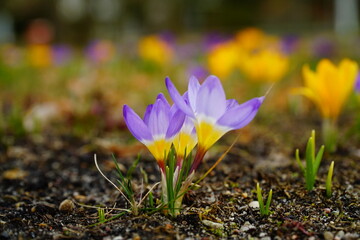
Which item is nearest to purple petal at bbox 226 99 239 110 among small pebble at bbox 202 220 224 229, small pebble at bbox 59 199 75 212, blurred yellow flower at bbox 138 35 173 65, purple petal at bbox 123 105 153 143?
purple petal at bbox 123 105 153 143

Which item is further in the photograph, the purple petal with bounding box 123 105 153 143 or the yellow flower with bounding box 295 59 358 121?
the yellow flower with bounding box 295 59 358 121

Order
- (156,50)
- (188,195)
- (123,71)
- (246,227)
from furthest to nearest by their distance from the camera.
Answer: (123,71) < (156,50) < (188,195) < (246,227)

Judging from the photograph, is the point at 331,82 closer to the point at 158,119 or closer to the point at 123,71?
the point at 158,119

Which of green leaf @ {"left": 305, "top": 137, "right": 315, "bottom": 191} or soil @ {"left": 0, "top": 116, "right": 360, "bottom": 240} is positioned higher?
green leaf @ {"left": 305, "top": 137, "right": 315, "bottom": 191}

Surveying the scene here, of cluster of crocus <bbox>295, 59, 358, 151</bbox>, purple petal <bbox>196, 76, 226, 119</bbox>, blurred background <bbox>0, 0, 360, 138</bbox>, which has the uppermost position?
purple petal <bbox>196, 76, 226, 119</bbox>

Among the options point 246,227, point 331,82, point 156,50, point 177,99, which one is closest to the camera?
point 177,99

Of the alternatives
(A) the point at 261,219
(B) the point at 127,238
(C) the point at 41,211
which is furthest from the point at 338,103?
(C) the point at 41,211

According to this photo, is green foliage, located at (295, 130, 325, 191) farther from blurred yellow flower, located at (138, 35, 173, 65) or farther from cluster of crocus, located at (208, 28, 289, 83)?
blurred yellow flower, located at (138, 35, 173, 65)

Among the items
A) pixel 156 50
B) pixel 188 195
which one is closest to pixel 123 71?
pixel 156 50
